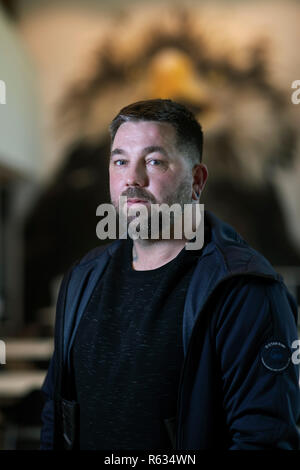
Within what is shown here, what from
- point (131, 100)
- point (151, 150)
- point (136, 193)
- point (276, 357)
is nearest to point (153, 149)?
point (151, 150)

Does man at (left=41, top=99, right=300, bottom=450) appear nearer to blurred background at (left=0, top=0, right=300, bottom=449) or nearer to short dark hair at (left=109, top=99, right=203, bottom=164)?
short dark hair at (left=109, top=99, right=203, bottom=164)

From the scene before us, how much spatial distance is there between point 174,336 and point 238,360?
169 mm

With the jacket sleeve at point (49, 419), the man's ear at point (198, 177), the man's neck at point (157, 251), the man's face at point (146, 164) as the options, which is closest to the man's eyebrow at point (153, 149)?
the man's face at point (146, 164)

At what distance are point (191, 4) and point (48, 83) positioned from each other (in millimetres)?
2789

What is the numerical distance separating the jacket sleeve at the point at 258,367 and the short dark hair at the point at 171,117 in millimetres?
371

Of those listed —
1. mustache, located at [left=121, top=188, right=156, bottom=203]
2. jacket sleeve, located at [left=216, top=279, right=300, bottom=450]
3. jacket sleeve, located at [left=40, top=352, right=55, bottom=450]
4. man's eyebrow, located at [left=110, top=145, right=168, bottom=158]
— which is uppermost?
man's eyebrow, located at [left=110, top=145, right=168, bottom=158]

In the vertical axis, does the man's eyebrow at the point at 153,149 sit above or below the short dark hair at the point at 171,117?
A: below

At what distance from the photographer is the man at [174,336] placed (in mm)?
1243

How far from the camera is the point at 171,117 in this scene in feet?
4.39

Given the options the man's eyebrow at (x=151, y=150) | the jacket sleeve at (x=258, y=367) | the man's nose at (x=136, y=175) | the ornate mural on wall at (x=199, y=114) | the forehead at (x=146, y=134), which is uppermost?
the ornate mural on wall at (x=199, y=114)

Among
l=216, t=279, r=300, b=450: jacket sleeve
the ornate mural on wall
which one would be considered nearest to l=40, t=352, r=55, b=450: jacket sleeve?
l=216, t=279, r=300, b=450: jacket sleeve

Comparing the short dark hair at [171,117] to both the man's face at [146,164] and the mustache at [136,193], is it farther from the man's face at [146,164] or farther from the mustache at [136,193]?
the mustache at [136,193]

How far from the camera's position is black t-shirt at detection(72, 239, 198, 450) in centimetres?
134

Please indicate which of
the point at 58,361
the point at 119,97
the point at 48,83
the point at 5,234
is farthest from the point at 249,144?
the point at 58,361
